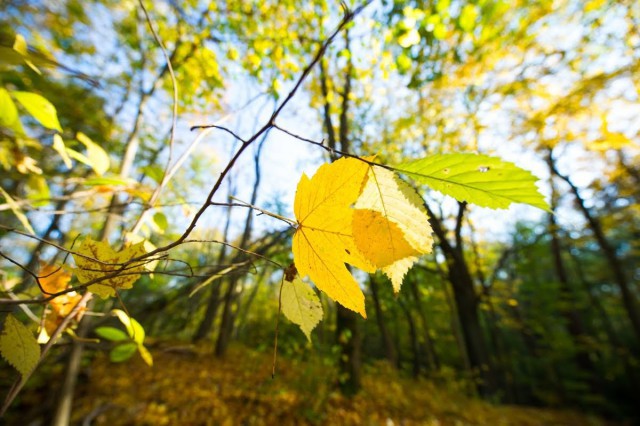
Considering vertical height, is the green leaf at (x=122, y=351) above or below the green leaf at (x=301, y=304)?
below

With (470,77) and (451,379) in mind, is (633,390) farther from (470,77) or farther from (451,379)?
(470,77)

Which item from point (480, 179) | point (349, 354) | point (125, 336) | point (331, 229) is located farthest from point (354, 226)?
point (349, 354)

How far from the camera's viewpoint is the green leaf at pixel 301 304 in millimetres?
484

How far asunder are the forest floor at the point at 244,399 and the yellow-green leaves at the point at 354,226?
285 centimetres

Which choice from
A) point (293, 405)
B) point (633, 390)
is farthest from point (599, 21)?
point (633, 390)

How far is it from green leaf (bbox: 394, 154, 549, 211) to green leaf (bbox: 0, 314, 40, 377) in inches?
26.9

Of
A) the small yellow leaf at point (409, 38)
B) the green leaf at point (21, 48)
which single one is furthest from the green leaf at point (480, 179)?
the small yellow leaf at point (409, 38)

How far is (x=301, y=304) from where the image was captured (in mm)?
503

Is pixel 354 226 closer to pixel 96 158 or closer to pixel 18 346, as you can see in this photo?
pixel 18 346

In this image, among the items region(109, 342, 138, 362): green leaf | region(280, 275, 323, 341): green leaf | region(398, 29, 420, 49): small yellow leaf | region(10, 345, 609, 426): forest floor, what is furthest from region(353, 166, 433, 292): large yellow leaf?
region(10, 345, 609, 426): forest floor

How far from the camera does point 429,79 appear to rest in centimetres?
192

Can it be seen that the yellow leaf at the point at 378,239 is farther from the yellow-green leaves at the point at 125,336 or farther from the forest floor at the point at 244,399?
the forest floor at the point at 244,399

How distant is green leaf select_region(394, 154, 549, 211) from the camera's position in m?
0.36

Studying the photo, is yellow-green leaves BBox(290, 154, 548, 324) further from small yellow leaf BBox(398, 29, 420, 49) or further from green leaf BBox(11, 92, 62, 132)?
small yellow leaf BBox(398, 29, 420, 49)
